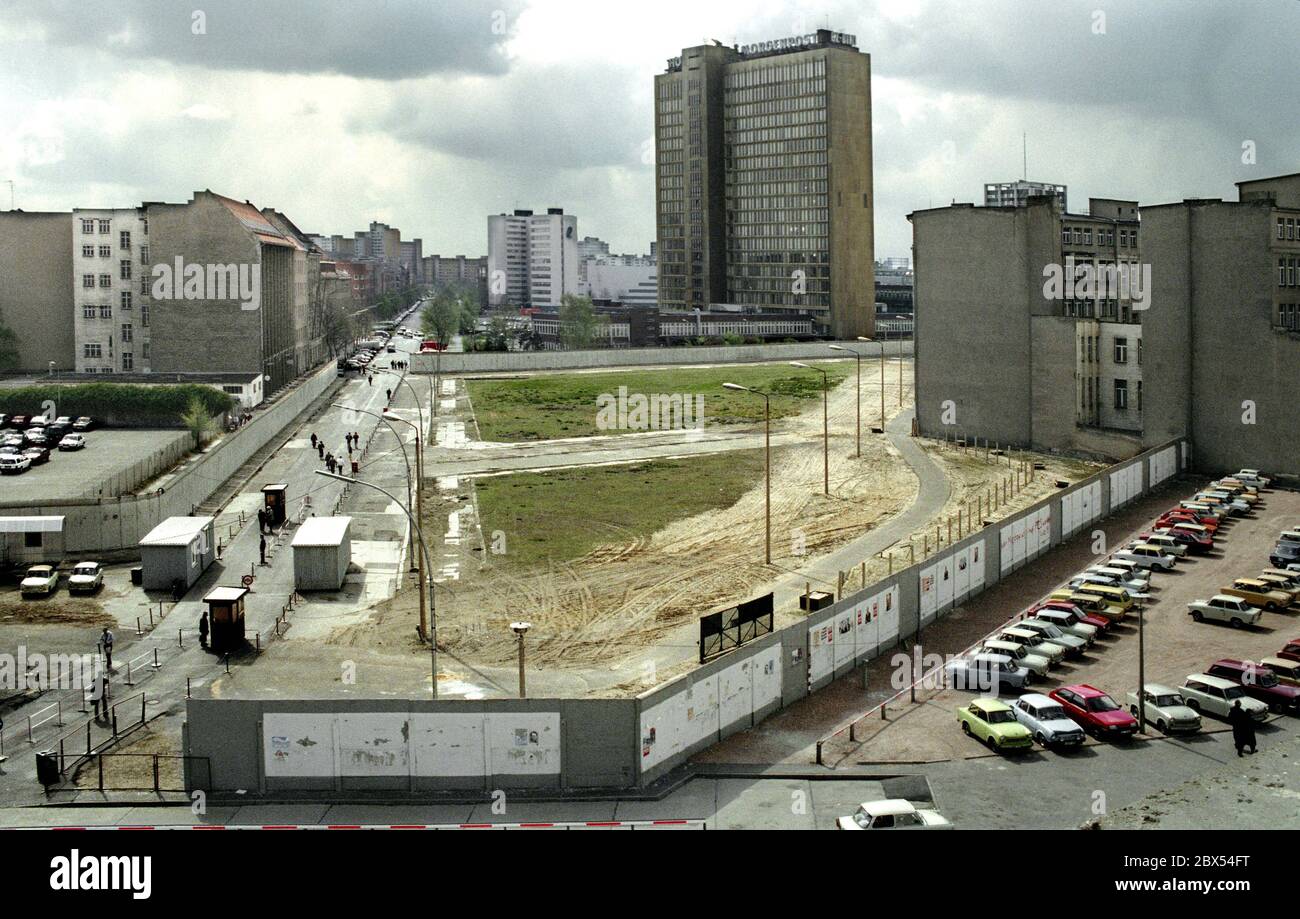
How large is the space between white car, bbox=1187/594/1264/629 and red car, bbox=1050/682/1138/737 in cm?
901

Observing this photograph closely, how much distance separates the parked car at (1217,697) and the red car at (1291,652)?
132 inches

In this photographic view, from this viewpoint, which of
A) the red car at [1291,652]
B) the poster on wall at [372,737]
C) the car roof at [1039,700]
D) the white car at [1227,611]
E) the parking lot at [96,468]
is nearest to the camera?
the poster on wall at [372,737]

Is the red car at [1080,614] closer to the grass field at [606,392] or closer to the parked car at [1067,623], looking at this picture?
the parked car at [1067,623]

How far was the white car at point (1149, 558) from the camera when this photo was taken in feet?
133

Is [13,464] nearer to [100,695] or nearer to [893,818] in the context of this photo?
[100,695]

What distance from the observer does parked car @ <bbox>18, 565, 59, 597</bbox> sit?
3959 cm

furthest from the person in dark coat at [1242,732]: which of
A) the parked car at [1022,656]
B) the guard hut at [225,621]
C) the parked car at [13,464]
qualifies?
the parked car at [13,464]

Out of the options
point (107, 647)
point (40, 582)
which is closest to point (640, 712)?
point (107, 647)

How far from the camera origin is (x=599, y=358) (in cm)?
11900

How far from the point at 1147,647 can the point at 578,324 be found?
126 meters

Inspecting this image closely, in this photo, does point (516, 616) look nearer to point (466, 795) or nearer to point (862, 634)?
point (862, 634)

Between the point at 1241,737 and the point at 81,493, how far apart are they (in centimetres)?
4655

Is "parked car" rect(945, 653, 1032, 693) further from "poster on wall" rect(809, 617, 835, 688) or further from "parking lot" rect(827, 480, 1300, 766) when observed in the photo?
"poster on wall" rect(809, 617, 835, 688)

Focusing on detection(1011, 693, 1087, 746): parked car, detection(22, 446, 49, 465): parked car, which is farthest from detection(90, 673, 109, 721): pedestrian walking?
detection(22, 446, 49, 465): parked car
